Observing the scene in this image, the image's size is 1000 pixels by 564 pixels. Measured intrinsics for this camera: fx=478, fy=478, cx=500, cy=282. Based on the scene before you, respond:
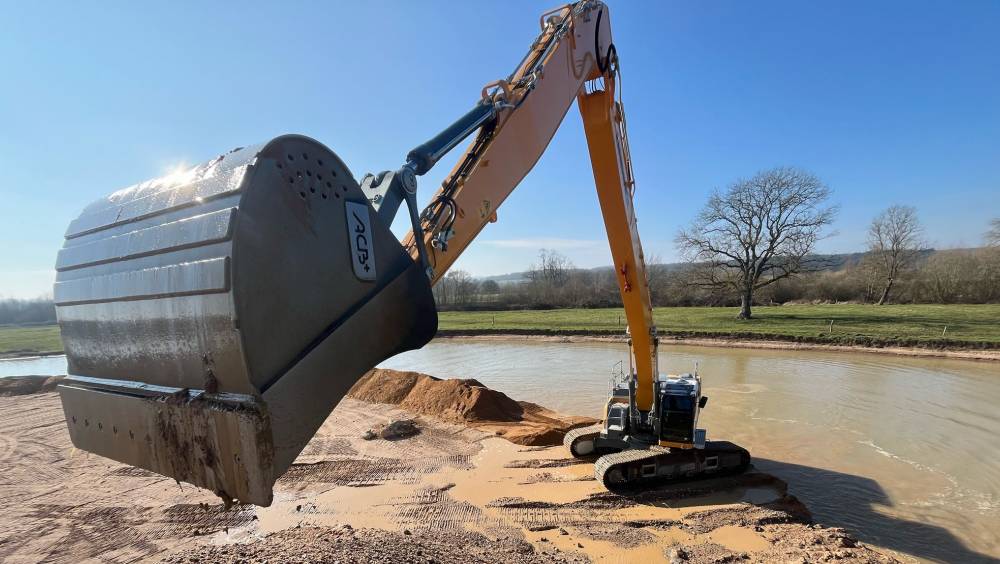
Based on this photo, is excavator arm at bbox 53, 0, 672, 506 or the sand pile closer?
excavator arm at bbox 53, 0, 672, 506

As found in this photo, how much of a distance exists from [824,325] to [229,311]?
31927 millimetres

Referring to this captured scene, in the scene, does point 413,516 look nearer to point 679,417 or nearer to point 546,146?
point 679,417

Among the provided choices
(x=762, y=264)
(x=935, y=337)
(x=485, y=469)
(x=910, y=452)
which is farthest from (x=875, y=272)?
(x=485, y=469)

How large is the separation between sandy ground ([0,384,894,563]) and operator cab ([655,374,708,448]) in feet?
2.73

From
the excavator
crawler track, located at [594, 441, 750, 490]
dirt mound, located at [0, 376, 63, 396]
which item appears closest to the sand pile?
crawler track, located at [594, 441, 750, 490]

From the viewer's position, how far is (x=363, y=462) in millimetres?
8805

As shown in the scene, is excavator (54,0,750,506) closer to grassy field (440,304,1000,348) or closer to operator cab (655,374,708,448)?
operator cab (655,374,708,448)

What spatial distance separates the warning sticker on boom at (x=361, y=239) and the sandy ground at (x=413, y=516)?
401 cm

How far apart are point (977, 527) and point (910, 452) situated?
3.18 m

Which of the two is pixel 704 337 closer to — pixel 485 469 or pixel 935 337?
pixel 935 337

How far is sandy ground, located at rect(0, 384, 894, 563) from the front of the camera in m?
5.81

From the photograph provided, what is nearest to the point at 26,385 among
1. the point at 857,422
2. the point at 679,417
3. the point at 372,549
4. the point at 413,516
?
the point at 413,516

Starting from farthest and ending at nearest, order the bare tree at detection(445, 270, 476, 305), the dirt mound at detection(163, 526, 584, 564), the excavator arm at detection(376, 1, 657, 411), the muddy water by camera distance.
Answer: the bare tree at detection(445, 270, 476, 305) → the muddy water → the dirt mound at detection(163, 526, 584, 564) → the excavator arm at detection(376, 1, 657, 411)

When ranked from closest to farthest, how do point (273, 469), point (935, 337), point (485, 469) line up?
1. point (273, 469)
2. point (485, 469)
3. point (935, 337)
